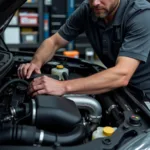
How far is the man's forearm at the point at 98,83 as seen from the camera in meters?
1.28

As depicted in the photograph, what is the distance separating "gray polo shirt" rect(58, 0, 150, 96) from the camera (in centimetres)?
140

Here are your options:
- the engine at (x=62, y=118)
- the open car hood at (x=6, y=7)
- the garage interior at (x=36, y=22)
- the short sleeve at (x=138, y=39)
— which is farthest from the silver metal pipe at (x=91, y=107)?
the garage interior at (x=36, y=22)

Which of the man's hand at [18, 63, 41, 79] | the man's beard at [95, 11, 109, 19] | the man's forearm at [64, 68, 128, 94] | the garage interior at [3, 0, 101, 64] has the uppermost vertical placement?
the man's beard at [95, 11, 109, 19]

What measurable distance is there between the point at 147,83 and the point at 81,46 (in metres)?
2.55

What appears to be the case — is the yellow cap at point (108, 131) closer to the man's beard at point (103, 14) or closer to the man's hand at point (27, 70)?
the man's hand at point (27, 70)

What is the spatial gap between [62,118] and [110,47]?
2.35 ft

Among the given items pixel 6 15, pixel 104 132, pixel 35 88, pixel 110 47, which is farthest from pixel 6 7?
pixel 110 47

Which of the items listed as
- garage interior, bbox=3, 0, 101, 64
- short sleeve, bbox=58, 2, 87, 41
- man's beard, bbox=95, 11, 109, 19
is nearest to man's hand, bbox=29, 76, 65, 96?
man's beard, bbox=95, 11, 109, 19

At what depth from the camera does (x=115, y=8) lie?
1521 mm

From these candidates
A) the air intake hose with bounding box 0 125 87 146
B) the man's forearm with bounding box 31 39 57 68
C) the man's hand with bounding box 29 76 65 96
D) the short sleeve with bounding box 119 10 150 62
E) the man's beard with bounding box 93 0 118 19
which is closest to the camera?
the air intake hose with bounding box 0 125 87 146

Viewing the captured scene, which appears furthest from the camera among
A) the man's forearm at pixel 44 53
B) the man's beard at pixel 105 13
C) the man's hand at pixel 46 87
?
the man's forearm at pixel 44 53

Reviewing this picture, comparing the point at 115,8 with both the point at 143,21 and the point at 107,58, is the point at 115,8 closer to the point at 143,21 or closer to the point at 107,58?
the point at 143,21

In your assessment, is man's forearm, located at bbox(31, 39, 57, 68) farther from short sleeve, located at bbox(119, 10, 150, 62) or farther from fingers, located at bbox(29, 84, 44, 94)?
short sleeve, located at bbox(119, 10, 150, 62)

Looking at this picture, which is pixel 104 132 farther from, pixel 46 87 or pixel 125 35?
pixel 125 35
